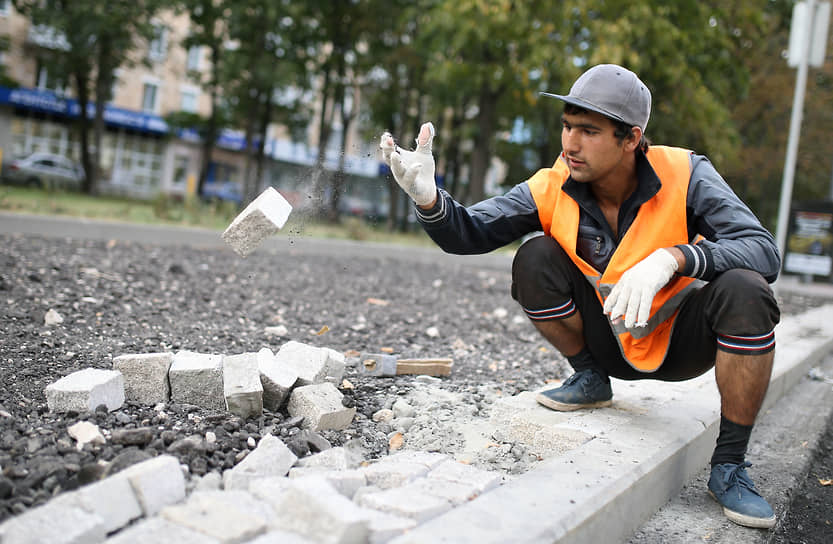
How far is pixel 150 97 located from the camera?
36562mm

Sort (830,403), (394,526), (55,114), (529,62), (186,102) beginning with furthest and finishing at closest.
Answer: (186,102)
(55,114)
(529,62)
(830,403)
(394,526)

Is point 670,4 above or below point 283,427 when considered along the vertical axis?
above

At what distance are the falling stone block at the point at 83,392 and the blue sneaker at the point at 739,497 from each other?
2112 millimetres

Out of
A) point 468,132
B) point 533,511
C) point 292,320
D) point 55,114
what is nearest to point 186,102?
point 55,114

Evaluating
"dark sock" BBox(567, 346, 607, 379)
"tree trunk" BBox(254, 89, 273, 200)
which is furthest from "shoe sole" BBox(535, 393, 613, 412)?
"tree trunk" BBox(254, 89, 273, 200)

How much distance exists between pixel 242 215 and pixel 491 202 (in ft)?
3.22

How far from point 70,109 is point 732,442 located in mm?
34546

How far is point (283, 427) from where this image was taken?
249 cm

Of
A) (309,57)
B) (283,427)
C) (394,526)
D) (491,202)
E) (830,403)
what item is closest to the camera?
(394,526)

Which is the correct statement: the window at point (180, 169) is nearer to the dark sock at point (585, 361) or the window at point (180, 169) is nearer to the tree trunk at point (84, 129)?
the tree trunk at point (84, 129)

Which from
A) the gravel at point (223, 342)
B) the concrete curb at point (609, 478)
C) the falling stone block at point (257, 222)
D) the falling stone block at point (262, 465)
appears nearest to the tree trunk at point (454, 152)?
the gravel at point (223, 342)

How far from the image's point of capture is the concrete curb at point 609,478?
1.64m

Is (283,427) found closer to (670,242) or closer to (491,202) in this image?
(491,202)

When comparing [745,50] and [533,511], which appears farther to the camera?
[745,50]
